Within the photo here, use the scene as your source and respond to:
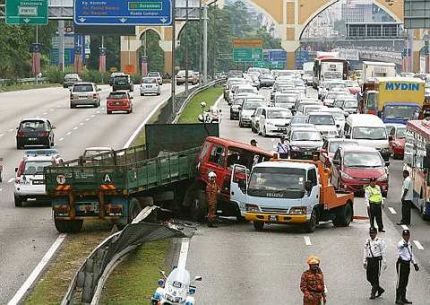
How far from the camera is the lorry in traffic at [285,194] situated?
31469 millimetres

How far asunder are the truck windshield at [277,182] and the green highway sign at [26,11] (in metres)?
38.5

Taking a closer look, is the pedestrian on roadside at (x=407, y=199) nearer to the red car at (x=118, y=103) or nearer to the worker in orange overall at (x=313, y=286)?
the worker in orange overall at (x=313, y=286)

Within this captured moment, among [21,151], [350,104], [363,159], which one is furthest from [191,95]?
[363,159]

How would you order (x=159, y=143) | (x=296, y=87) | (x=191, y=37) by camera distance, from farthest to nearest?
(x=191, y=37) → (x=296, y=87) → (x=159, y=143)

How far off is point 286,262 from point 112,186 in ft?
17.7

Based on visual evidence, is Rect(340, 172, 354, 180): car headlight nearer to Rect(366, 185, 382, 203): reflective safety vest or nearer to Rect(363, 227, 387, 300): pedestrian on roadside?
Rect(366, 185, 382, 203): reflective safety vest

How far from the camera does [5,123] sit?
2884 inches

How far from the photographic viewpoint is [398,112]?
205ft

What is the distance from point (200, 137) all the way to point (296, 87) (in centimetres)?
6149

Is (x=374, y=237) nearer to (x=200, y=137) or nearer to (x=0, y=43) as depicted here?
(x=200, y=137)

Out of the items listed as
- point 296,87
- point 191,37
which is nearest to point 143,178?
point 296,87

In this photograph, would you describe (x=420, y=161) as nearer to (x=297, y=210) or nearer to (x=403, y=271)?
(x=297, y=210)

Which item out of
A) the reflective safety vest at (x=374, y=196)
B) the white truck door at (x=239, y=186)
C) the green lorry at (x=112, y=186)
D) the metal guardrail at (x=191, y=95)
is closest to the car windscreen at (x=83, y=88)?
the metal guardrail at (x=191, y=95)

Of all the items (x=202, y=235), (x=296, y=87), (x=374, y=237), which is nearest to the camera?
(x=374, y=237)
